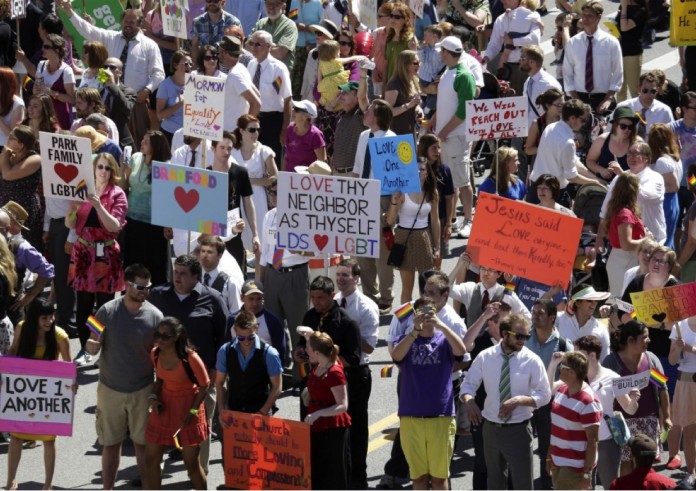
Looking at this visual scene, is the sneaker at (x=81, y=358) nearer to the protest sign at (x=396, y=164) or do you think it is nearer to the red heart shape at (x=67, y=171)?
the red heart shape at (x=67, y=171)

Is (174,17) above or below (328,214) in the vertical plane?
above

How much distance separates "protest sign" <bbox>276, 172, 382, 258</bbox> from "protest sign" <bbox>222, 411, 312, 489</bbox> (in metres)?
1.91

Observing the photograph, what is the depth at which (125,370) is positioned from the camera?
Answer: 12.4 metres

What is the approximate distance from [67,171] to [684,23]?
284 inches

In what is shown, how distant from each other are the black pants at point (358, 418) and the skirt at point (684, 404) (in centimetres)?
248

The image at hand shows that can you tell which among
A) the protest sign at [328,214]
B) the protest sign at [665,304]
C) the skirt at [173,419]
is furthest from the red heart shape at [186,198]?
the protest sign at [665,304]

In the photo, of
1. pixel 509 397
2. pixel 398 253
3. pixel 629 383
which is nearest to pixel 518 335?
pixel 509 397

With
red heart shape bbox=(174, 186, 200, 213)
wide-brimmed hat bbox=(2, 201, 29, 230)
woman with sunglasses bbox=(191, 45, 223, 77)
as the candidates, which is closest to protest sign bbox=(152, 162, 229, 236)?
red heart shape bbox=(174, 186, 200, 213)

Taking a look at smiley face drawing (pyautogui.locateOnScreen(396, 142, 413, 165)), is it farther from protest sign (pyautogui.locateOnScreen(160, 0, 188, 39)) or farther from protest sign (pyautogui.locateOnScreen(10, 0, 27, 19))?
protest sign (pyautogui.locateOnScreen(10, 0, 27, 19))

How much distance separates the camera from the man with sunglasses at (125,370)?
12.4 m

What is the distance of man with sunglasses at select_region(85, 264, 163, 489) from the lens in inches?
488

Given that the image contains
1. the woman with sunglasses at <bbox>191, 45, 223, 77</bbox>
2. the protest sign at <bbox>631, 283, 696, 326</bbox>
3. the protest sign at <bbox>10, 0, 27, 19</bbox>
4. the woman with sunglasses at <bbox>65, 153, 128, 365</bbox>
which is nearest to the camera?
the protest sign at <bbox>631, 283, 696, 326</bbox>

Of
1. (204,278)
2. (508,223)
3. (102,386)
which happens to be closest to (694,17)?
(508,223)

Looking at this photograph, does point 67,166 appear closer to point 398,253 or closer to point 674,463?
point 398,253
